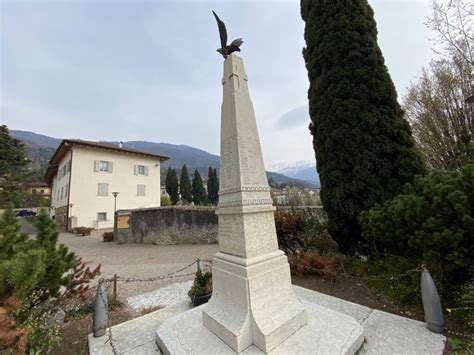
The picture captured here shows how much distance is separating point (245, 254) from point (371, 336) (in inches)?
82.9

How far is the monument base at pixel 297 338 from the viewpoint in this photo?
246 centimetres

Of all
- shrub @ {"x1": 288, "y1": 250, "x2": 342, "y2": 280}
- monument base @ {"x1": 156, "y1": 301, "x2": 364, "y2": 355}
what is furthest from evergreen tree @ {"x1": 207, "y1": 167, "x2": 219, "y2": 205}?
monument base @ {"x1": 156, "y1": 301, "x2": 364, "y2": 355}

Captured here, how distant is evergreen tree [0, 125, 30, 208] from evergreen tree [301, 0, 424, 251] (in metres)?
20.7

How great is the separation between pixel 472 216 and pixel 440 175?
884mm

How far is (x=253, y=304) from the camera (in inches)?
101

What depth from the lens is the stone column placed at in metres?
2.55

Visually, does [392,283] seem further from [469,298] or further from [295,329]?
[295,329]

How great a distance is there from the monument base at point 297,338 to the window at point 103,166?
25.9m

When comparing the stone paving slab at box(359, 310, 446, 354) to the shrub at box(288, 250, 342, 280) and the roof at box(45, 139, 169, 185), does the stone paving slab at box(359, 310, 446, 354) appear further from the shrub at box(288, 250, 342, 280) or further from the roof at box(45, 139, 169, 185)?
the roof at box(45, 139, 169, 185)

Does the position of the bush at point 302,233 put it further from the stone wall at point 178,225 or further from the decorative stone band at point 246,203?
the stone wall at point 178,225

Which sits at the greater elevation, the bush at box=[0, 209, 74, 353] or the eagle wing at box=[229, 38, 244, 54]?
the eagle wing at box=[229, 38, 244, 54]

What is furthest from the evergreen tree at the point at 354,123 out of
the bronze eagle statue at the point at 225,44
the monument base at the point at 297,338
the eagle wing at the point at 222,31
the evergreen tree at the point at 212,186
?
the evergreen tree at the point at 212,186

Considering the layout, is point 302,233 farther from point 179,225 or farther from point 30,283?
point 179,225

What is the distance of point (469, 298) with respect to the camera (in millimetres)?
3033
